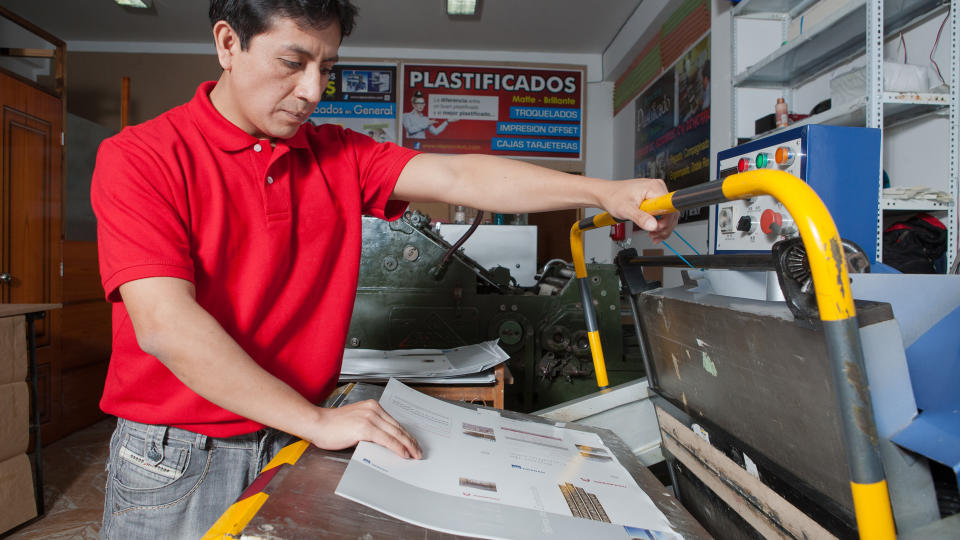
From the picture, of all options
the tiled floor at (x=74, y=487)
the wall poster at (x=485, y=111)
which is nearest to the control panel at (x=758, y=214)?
the tiled floor at (x=74, y=487)

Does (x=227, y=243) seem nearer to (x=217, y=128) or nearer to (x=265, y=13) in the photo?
(x=217, y=128)

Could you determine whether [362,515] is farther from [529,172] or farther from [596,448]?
[529,172]

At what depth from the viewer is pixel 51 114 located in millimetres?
3281

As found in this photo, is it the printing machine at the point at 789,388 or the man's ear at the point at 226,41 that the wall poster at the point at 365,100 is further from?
the man's ear at the point at 226,41

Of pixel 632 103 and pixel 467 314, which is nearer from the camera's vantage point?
pixel 467 314

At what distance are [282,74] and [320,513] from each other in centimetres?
66

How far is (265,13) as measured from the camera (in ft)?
2.70

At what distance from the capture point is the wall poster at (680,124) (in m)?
3.77

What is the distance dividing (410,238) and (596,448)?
1.49 meters

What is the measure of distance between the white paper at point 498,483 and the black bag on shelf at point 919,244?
5.70ft

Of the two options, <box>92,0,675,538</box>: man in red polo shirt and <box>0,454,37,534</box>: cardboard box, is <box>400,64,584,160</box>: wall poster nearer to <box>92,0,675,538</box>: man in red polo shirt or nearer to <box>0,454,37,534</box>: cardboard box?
<box>0,454,37,534</box>: cardboard box

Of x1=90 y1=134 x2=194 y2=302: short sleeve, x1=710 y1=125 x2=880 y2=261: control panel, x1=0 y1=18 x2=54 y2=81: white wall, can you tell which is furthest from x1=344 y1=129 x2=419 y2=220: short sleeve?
x1=0 y1=18 x2=54 y2=81: white wall

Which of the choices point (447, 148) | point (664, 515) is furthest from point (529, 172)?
point (447, 148)

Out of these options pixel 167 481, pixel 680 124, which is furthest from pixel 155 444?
pixel 680 124
